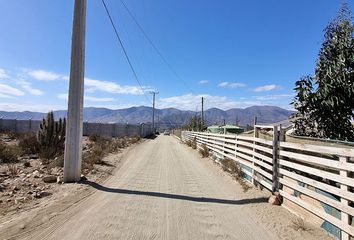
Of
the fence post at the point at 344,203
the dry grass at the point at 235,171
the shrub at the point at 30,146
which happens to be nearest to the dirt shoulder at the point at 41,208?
the dry grass at the point at 235,171

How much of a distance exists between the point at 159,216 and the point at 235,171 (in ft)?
20.9

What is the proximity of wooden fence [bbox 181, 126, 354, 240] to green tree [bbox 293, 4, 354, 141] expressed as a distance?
103 cm

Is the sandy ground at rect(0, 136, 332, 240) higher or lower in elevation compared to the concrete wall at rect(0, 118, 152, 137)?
lower

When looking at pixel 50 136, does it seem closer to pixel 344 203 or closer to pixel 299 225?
pixel 299 225

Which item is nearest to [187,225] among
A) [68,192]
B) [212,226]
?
[212,226]

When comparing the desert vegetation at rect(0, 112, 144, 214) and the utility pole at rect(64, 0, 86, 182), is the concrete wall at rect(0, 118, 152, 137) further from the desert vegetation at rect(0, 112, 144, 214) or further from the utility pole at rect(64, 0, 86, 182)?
the utility pole at rect(64, 0, 86, 182)

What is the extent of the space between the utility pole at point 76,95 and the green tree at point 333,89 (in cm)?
647

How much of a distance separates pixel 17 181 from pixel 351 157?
9143 millimetres

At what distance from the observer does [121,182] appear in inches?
412

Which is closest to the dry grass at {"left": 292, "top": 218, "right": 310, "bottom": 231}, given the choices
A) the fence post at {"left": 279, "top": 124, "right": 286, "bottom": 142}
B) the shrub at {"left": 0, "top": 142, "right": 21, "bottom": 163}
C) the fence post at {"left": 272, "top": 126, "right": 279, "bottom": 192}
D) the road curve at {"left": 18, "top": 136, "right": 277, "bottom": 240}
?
the road curve at {"left": 18, "top": 136, "right": 277, "bottom": 240}

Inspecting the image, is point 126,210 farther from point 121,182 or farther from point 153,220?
point 121,182

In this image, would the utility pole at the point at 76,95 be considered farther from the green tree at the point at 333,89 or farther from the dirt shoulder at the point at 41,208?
the green tree at the point at 333,89

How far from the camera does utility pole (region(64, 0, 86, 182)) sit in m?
10.2

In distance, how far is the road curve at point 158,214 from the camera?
18.1 ft
